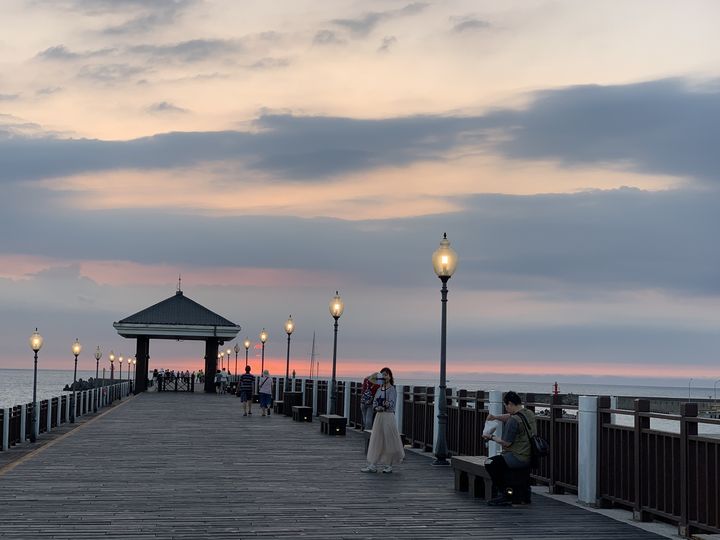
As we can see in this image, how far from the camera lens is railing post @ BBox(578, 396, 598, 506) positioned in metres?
14.0

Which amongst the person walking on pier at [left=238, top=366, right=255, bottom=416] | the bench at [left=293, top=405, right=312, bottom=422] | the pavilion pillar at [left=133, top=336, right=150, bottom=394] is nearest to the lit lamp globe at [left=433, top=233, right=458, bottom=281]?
the bench at [left=293, top=405, right=312, bottom=422]

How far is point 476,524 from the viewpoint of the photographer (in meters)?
12.3

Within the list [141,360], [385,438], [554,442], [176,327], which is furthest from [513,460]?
[141,360]

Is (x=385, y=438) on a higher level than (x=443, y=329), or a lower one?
lower

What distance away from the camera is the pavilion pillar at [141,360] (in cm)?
7069

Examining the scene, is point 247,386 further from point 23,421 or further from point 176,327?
point 176,327

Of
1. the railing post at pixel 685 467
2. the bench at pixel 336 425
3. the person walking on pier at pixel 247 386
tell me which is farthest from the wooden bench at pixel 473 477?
the person walking on pier at pixel 247 386

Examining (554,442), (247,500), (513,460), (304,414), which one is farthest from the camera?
(304,414)

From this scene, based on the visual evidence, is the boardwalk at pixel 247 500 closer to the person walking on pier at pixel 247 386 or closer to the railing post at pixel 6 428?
the railing post at pixel 6 428

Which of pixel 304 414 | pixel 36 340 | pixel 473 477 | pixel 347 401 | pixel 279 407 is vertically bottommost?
pixel 279 407

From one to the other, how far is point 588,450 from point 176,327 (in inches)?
2181

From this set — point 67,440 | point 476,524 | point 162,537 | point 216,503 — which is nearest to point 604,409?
point 476,524

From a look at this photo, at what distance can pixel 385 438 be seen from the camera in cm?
1861

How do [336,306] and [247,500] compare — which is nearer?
[247,500]
